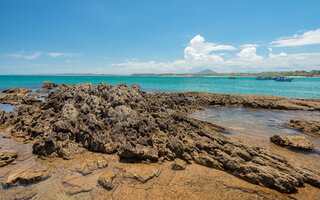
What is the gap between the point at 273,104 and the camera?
2883 cm

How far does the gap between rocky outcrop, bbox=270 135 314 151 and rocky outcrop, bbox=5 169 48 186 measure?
17.2 meters

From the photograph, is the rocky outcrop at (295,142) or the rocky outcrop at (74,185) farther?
the rocky outcrop at (295,142)

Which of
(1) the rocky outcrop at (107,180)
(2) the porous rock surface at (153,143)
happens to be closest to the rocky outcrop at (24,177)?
(2) the porous rock surface at (153,143)

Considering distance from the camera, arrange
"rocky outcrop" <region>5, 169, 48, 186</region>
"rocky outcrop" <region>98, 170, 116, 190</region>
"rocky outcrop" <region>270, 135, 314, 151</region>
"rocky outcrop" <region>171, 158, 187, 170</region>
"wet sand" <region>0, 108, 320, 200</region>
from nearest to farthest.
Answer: "wet sand" <region>0, 108, 320, 200</region>, "rocky outcrop" <region>98, 170, 116, 190</region>, "rocky outcrop" <region>5, 169, 48, 186</region>, "rocky outcrop" <region>171, 158, 187, 170</region>, "rocky outcrop" <region>270, 135, 314, 151</region>

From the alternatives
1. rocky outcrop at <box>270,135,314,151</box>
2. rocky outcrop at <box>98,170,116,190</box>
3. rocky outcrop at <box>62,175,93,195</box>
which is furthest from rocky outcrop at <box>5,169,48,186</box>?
rocky outcrop at <box>270,135,314,151</box>

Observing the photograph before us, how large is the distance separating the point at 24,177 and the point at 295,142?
18.6 meters

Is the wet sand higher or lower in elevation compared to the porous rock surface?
lower

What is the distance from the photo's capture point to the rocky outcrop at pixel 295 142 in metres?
11.9

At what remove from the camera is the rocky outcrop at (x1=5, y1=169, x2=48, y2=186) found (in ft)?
25.1

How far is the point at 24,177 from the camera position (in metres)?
7.75

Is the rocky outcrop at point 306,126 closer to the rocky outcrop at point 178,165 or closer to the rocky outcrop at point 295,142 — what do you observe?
the rocky outcrop at point 295,142

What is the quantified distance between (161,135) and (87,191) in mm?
5882

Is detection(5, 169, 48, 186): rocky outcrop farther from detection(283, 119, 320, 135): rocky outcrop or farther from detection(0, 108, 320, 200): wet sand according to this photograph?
detection(283, 119, 320, 135): rocky outcrop

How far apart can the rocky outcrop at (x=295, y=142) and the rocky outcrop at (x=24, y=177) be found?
677 inches
